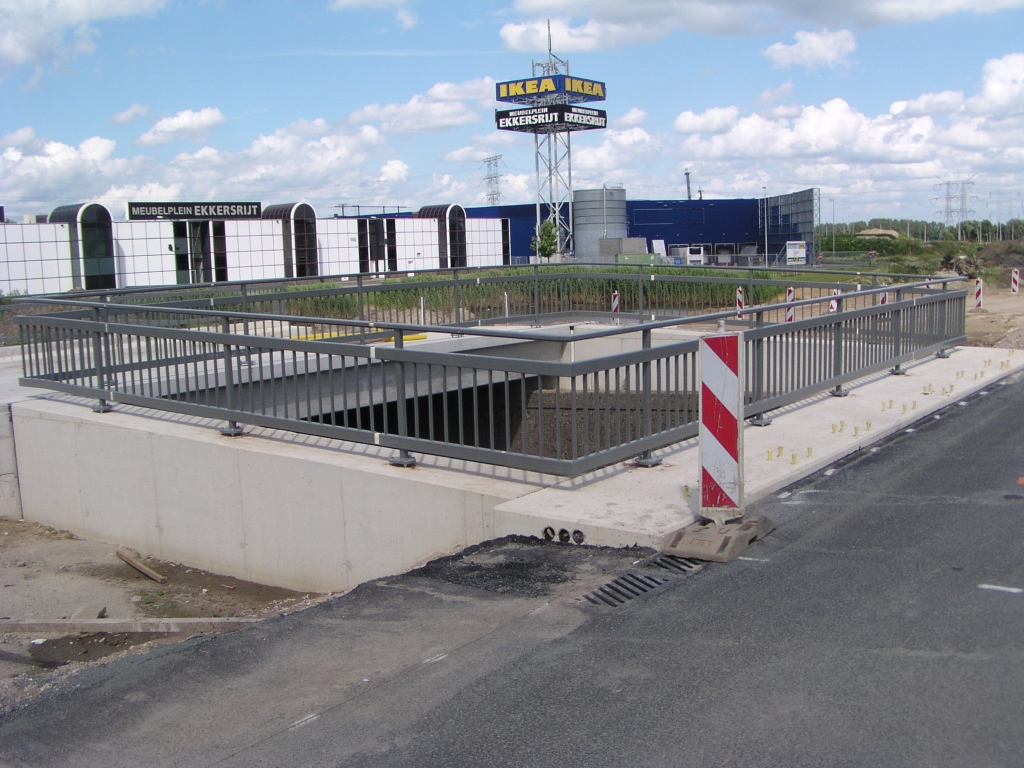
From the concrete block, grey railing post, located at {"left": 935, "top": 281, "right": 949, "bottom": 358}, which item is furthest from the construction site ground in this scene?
grey railing post, located at {"left": 935, "top": 281, "right": 949, "bottom": 358}

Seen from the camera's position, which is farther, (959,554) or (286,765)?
(959,554)

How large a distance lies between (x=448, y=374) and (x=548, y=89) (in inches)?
2515

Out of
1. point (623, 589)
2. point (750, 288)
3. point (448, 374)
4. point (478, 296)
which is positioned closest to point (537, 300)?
point (478, 296)

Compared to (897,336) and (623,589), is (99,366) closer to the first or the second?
(623,589)

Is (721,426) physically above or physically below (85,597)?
above

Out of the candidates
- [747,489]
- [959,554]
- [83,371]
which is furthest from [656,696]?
[83,371]

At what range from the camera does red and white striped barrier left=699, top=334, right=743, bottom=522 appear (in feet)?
20.7

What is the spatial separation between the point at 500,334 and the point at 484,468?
3.78 feet

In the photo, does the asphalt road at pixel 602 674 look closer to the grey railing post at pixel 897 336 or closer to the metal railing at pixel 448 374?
the metal railing at pixel 448 374

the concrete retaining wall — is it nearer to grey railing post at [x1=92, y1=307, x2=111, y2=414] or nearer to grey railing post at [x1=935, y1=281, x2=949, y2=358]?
grey railing post at [x1=92, y1=307, x2=111, y2=414]

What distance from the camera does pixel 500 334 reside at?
7.57 m

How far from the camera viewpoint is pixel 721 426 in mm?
6371

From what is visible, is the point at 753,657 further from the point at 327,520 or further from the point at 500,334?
the point at 327,520

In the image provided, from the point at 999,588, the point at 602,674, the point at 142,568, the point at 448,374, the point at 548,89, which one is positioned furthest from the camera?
the point at 548,89
